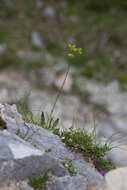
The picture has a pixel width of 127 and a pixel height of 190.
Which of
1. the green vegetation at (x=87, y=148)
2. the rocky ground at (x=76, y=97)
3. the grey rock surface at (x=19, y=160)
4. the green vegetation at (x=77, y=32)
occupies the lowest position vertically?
the grey rock surface at (x=19, y=160)

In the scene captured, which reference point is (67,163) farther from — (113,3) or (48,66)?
(113,3)

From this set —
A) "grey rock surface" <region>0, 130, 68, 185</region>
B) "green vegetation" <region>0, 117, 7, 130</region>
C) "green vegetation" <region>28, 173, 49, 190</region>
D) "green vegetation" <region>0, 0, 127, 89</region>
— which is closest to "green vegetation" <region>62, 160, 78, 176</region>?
"grey rock surface" <region>0, 130, 68, 185</region>

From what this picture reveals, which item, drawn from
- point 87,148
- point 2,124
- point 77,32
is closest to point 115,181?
point 87,148

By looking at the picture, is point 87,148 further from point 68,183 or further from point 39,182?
point 39,182

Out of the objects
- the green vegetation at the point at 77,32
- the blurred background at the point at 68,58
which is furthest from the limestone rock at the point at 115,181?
the green vegetation at the point at 77,32

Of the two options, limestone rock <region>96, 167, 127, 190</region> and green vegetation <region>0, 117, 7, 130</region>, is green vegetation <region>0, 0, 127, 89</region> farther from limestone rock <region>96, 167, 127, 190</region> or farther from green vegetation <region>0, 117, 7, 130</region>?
limestone rock <region>96, 167, 127, 190</region>

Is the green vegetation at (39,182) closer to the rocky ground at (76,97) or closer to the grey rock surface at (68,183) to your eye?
the grey rock surface at (68,183)

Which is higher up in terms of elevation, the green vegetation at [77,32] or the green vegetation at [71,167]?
the green vegetation at [77,32]
